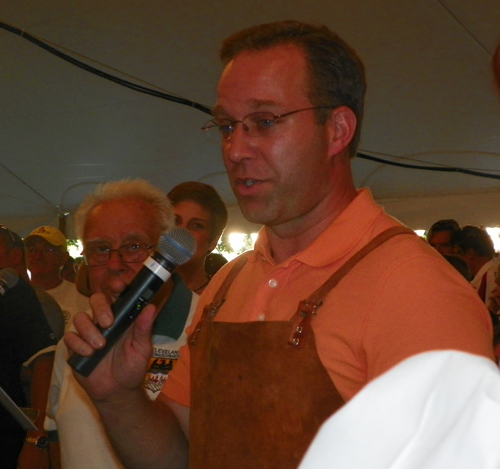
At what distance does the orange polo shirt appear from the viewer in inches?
51.4

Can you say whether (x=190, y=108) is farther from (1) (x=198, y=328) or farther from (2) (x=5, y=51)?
(1) (x=198, y=328)

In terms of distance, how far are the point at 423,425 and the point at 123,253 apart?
2.10 meters

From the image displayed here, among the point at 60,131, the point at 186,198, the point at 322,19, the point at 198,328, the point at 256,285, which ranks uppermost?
the point at 322,19

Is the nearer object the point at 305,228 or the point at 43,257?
the point at 305,228

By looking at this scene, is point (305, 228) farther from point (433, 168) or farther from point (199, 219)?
point (433, 168)

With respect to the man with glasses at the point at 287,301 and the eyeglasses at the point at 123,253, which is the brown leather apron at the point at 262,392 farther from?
the eyeglasses at the point at 123,253

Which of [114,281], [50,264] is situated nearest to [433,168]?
[50,264]

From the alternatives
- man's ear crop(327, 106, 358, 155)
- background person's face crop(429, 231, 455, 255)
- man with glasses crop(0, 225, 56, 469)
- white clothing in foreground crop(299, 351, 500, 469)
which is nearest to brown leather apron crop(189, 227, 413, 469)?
man's ear crop(327, 106, 358, 155)

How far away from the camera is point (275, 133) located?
1669mm

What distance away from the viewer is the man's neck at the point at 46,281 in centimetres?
492

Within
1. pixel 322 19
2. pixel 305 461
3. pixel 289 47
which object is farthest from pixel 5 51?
pixel 305 461

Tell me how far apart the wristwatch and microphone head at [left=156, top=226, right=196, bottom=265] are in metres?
1.64

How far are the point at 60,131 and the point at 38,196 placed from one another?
4.19 feet

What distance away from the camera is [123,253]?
2.46m
